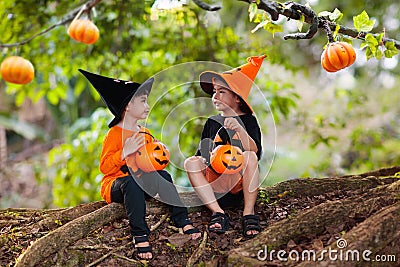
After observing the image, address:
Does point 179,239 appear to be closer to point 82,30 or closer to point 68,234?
point 68,234

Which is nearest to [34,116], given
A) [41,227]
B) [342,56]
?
[41,227]

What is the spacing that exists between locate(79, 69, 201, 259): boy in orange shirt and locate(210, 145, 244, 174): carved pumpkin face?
1.04ft

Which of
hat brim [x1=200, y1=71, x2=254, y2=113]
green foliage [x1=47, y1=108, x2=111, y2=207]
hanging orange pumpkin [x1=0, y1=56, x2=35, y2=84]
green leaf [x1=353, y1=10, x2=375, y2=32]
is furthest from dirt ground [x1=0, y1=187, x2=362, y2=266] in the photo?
green foliage [x1=47, y1=108, x2=111, y2=207]

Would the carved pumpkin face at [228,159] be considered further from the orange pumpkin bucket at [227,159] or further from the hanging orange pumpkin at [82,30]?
the hanging orange pumpkin at [82,30]

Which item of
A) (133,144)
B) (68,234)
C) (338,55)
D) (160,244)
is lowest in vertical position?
(160,244)

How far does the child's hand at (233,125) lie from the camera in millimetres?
2898

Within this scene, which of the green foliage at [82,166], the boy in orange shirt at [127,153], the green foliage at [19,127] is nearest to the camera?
the boy in orange shirt at [127,153]

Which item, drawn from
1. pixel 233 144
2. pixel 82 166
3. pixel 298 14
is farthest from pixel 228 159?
pixel 82 166

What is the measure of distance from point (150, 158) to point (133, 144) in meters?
0.13

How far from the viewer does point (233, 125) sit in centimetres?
290

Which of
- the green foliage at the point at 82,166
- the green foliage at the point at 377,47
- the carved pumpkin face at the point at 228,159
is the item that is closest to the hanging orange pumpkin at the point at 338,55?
the green foliage at the point at 377,47

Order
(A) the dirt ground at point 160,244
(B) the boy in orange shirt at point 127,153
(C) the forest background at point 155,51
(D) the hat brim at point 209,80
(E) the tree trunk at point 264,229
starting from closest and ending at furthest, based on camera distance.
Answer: (E) the tree trunk at point 264,229
(A) the dirt ground at point 160,244
(B) the boy in orange shirt at point 127,153
(D) the hat brim at point 209,80
(C) the forest background at point 155,51

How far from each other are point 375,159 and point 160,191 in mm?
6056

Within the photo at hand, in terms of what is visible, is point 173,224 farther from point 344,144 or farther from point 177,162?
point 344,144
